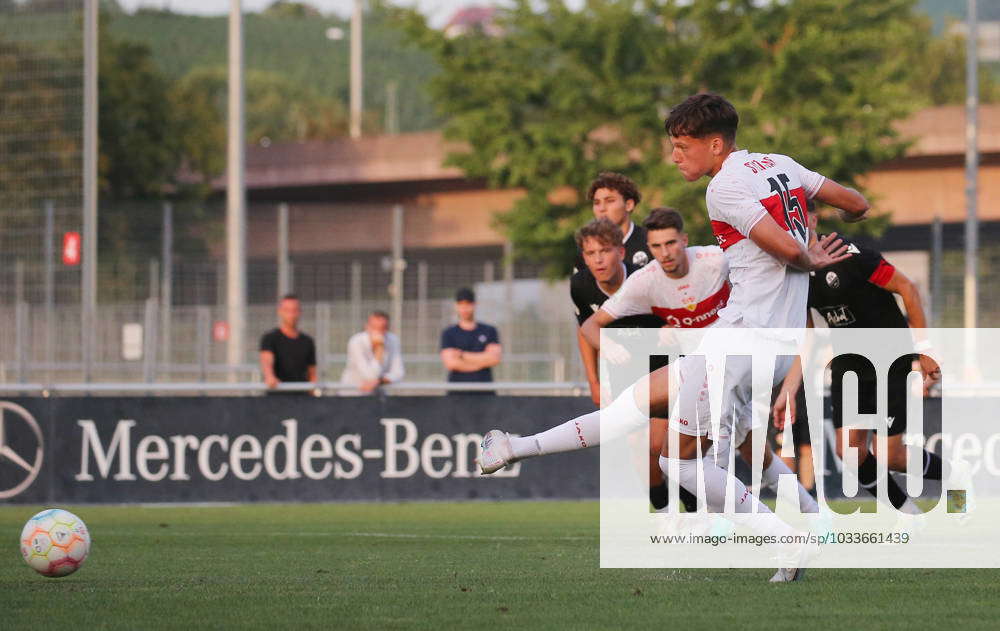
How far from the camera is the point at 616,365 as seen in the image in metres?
10.8

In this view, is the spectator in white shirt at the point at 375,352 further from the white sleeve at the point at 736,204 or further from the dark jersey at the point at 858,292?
the white sleeve at the point at 736,204

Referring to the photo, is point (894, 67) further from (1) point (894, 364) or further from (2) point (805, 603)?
(2) point (805, 603)

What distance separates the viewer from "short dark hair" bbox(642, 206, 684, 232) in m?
8.60

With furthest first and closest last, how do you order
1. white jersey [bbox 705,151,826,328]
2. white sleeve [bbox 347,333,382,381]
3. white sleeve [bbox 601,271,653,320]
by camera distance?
white sleeve [bbox 347,333,382,381]
white sleeve [bbox 601,271,653,320]
white jersey [bbox 705,151,826,328]

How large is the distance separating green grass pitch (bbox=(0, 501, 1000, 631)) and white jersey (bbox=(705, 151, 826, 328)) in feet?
4.15

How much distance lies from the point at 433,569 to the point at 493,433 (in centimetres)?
133

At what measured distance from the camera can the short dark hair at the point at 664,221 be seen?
860 centimetres

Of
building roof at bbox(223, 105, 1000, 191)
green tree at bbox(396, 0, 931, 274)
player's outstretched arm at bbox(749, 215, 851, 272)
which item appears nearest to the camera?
→ player's outstretched arm at bbox(749, 215, 851, 272)

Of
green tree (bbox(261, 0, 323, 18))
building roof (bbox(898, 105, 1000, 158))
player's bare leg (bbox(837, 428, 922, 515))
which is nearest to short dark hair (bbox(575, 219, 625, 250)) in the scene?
player's bare leg (bbox(837, 428, 922, 515))

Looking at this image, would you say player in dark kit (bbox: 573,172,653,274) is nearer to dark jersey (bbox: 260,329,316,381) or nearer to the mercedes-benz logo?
dark jersey (bbox: 260,329,316,381)

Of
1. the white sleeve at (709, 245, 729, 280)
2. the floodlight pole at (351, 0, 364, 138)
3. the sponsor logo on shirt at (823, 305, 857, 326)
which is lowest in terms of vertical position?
the sponsor logo on shirt at (823, 305, 857, 326)

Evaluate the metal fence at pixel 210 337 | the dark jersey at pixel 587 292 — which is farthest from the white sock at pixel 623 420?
the metal fence at pixel 210 337

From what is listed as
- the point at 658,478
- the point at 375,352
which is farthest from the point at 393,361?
the point at 658,478

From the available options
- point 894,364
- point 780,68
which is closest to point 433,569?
point 894,364
